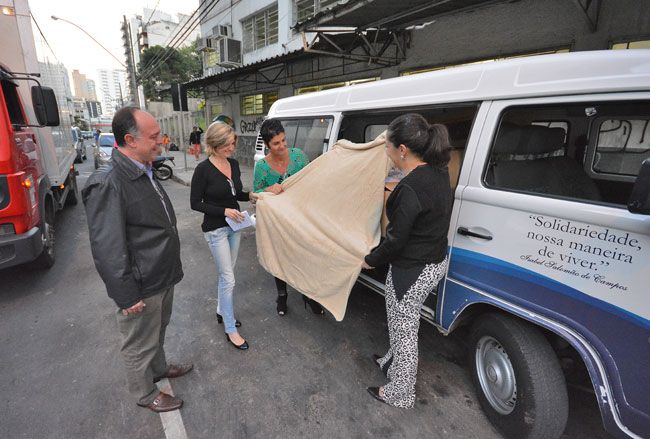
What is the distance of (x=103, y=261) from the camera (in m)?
1.79

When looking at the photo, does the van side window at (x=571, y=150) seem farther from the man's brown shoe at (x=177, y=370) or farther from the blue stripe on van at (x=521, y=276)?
the man's brown shoe at (x=177, y=370)

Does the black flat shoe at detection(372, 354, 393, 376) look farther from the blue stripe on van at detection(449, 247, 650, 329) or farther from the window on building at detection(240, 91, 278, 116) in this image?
the window on building at detection(240, 91, 278, 116)

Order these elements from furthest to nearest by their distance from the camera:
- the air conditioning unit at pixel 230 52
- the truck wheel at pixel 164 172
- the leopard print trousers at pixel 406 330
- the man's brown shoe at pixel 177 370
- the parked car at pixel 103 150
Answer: the air conditioning unit at pixel 230 52, the parked car at pixel 103 150, the truck wheel at pixel 164 172, the man's brown shoe at pixel 177 370, the leopard print trousers at pixel 406 330

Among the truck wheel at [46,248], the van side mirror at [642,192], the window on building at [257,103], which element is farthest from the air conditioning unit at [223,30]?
the van side mirror at [642,192]

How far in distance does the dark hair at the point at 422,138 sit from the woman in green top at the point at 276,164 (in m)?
1.40

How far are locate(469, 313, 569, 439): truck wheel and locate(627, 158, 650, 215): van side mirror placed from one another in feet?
3.11

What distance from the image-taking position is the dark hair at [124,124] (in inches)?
71.7

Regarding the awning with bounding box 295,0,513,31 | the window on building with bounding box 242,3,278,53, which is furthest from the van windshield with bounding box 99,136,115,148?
the awning with bounding box 295,0,513,31

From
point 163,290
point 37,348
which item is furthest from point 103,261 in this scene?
point 37,348

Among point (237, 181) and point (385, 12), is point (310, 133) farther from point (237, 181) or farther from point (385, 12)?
point (385, 12)

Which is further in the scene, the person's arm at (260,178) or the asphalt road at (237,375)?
the person's arm at (260,178)

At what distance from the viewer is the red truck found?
3.32 meters

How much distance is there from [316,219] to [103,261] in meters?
1.56

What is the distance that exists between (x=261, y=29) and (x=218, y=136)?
1314 cm
